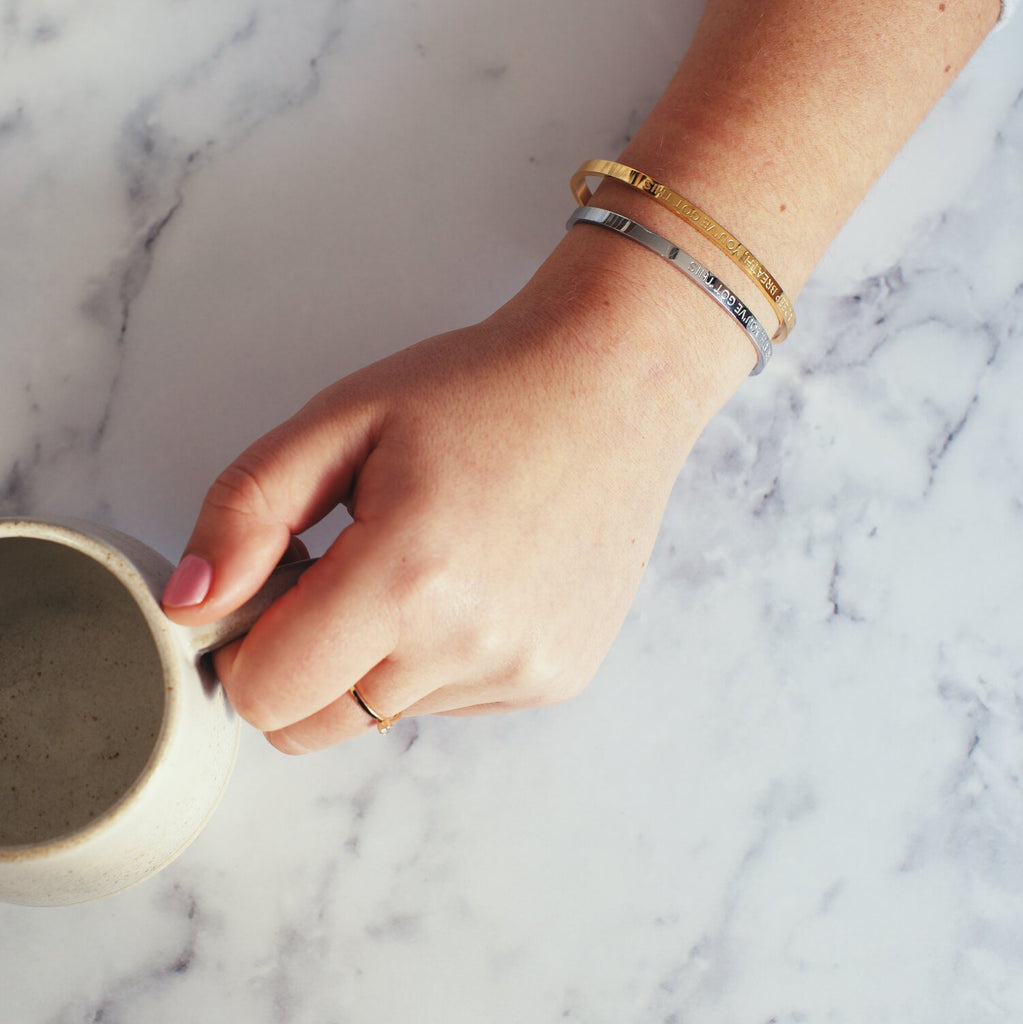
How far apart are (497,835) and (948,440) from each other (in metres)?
0.55

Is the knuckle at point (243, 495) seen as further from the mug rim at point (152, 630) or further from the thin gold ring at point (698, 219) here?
the thin gold ring at point (698, 219)

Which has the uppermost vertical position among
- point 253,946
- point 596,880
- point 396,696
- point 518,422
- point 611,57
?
point 611,57

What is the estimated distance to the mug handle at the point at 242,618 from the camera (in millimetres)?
542

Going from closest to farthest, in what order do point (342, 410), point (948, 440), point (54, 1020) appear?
point (342, 410) < point (54, 1020) < point (948, 440)

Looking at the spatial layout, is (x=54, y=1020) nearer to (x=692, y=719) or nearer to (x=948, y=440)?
(x=692, y=719)

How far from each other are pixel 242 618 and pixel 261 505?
0.24 feet

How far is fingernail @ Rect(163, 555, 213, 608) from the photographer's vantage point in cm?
52

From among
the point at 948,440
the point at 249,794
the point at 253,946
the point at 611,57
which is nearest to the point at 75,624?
the point at 249,794

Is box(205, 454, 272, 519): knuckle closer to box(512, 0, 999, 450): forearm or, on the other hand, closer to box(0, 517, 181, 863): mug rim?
box(0, 517, 181, 863): mug rim

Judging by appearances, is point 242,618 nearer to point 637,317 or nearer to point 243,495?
point 243,495

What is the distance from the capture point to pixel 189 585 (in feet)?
1.73

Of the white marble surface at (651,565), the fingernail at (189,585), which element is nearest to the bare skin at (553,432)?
the fingernail at (189,585)

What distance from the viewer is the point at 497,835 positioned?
766 mm

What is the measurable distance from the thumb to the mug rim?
0.02m
